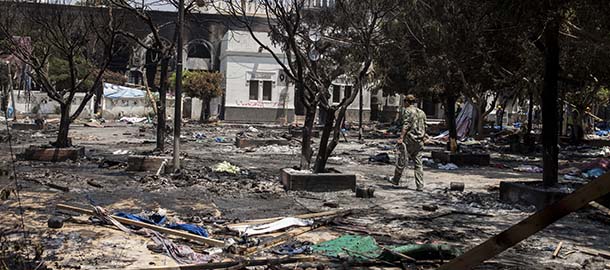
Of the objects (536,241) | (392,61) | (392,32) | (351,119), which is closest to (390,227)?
(536,241)

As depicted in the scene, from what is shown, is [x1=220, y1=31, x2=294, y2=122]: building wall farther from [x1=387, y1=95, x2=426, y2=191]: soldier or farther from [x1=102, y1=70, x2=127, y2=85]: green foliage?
[x1=387, y1=95, x2=426, y2=191]: soldier

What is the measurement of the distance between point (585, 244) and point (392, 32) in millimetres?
12112

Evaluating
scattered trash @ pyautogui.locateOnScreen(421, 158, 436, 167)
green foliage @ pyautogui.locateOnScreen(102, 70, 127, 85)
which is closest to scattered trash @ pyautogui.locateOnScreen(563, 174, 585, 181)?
scattered trash @ pyautogui.locateOnScreen(421, 158, 436, 167)

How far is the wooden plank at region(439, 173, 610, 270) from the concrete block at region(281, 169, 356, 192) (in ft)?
24.3

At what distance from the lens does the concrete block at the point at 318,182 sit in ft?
34.7

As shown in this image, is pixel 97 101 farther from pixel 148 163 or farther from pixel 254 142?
pixel 148 163

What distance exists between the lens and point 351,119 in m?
45.4

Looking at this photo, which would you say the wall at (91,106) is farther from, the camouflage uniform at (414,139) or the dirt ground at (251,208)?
the camouflage uniform at (414,139)

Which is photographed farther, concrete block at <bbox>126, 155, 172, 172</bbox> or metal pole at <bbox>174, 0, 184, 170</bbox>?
concrete block at <bbox>126, 155, 172, 172</bbox>

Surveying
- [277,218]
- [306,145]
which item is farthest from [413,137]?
[277,218]

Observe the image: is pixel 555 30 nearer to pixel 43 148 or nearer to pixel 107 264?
pixel 107 264

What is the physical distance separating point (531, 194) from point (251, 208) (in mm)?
4395

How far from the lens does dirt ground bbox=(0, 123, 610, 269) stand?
5996 mm

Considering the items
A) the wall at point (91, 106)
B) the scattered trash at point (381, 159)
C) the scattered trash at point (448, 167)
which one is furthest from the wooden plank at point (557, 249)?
the wall at point (91, 106)
